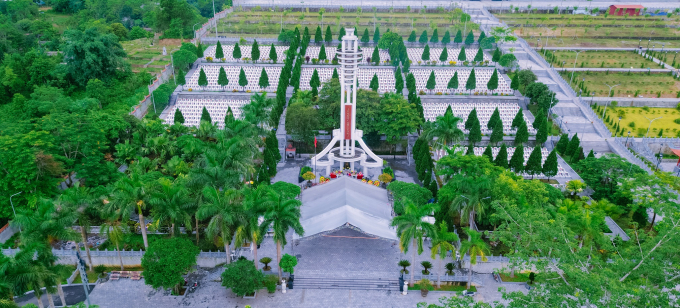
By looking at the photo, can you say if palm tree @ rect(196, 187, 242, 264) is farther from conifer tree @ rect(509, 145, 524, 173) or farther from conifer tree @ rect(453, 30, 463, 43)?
conifer tree @ rect(453, 30, 463, 43)

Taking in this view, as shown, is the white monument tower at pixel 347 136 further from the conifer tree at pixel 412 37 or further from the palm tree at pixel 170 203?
the conifer tree at pixel 412 37

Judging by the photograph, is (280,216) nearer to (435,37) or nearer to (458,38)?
(435,37)

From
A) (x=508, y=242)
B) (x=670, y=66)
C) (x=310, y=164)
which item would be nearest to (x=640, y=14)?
(x=670, y=66)

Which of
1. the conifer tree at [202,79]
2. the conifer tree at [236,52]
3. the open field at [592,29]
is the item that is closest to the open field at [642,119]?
the open field at [592,29]

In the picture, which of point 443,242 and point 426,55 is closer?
point 443,242

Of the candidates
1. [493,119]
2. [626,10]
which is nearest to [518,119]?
[493,119]
